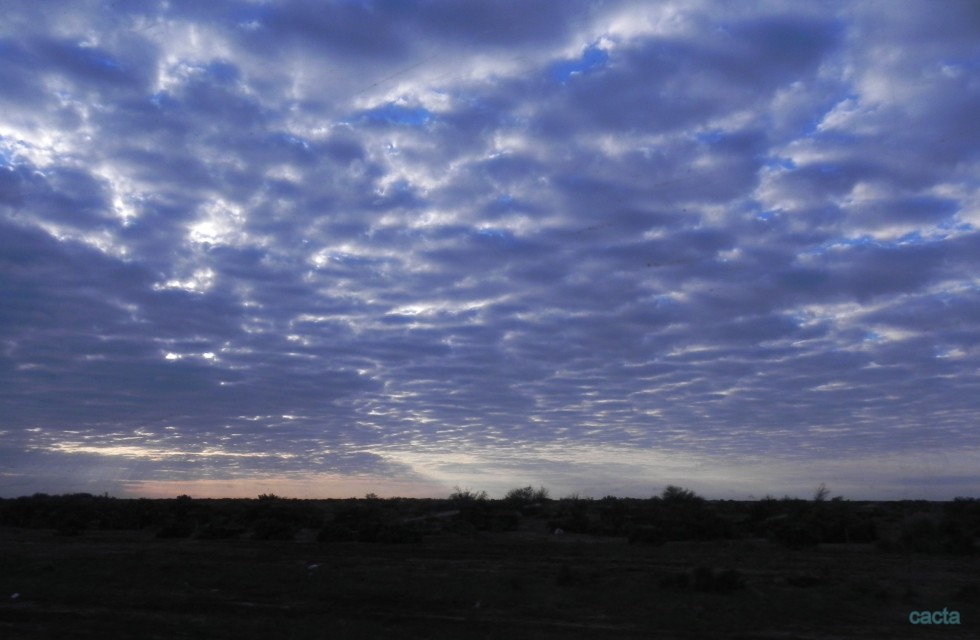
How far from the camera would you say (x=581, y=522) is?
4734 centimetres

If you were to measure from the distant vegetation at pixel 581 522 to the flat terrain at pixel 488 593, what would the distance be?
3831 mm

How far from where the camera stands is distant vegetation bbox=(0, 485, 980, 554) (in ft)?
121

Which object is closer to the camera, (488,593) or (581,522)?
(488,593)

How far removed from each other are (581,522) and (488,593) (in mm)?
24029

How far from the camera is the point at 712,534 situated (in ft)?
A: 132

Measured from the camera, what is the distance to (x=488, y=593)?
24172mm

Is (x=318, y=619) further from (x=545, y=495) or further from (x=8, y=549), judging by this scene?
(x=545, y=495)

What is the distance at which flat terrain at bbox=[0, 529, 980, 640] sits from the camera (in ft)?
65.1

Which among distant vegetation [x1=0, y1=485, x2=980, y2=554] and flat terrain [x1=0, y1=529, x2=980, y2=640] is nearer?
flat terrain [x1=0, y1=529, x2=980, y2=640]

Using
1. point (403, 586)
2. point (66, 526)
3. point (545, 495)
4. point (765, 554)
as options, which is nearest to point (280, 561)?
point (403, 586)

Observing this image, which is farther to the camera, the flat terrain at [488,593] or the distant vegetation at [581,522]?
the distant vegetation at [581,522]

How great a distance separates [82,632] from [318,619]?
551 centimetres

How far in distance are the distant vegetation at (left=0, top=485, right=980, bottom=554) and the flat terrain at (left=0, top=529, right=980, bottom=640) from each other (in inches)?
151

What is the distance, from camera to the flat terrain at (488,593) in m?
19.8
